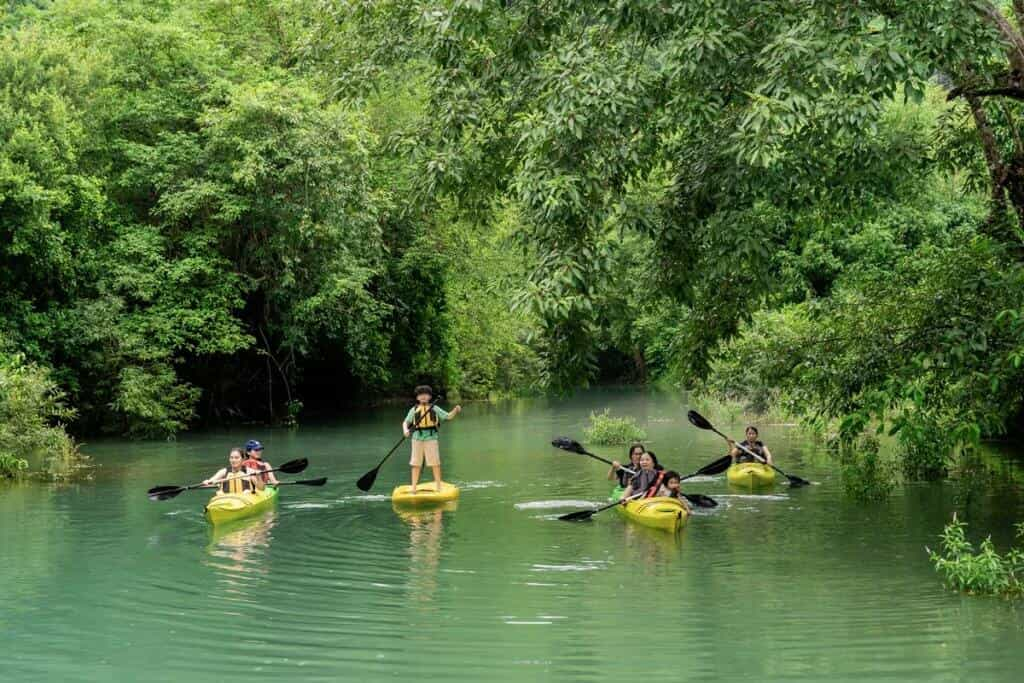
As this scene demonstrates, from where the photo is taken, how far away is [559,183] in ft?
36.9

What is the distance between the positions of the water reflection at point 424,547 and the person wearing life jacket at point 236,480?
211 centimetres

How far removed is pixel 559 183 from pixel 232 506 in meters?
7.40

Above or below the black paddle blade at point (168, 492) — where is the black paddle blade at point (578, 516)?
below

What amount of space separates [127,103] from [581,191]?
74.3 feet

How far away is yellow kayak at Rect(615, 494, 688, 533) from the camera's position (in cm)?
1545

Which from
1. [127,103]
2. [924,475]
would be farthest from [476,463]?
[127,103]

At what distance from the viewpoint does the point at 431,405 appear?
1803 centimetres

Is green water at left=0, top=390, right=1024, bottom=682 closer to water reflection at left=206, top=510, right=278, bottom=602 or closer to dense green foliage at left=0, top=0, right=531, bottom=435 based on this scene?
water reflection at left=206, top=510, right=278, bottom=602

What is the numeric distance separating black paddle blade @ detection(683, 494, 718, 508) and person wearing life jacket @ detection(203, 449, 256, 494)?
19.9 feet

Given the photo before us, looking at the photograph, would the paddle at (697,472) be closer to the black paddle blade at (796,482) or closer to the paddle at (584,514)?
the paddle at (584,514)

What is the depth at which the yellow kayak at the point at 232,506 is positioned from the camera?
1627cm

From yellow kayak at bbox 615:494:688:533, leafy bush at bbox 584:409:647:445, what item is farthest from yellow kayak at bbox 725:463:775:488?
leafy bush at bbox 584:409:647:445

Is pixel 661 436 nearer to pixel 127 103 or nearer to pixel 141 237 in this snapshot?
pixel 141 237

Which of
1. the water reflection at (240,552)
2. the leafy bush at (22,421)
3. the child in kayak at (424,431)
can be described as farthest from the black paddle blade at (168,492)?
the leafy bush at (22,421)
